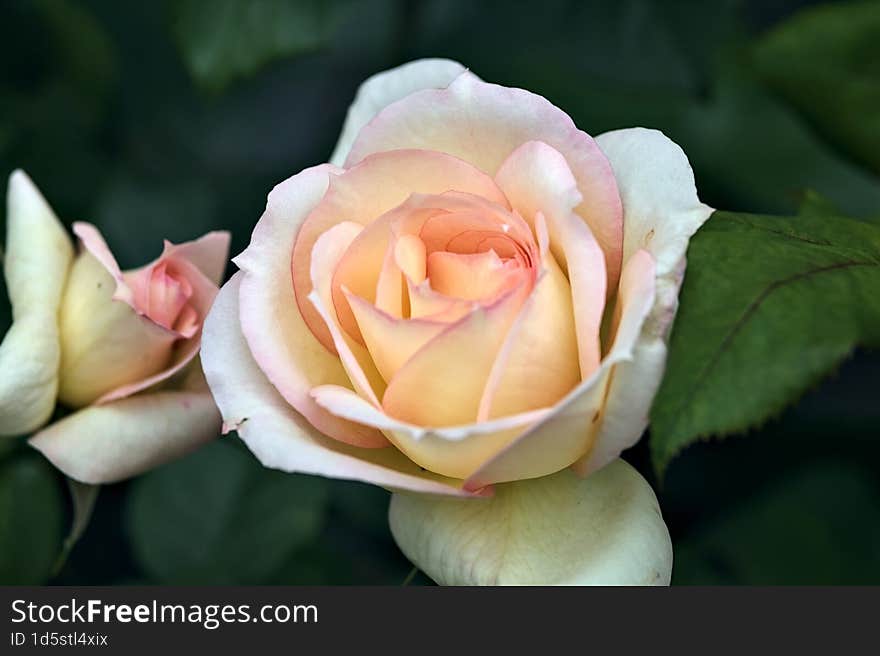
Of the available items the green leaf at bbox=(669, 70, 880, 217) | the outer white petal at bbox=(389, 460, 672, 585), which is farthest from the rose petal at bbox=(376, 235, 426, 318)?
the green leaf at bbox=(669, 70, 880, 217)

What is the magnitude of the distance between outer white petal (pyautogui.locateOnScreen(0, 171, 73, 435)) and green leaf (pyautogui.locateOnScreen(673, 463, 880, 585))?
0.79m

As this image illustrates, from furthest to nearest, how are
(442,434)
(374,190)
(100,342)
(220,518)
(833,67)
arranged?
(220,518)
(833,67)
(100,342)
(374,190)
(442,434)

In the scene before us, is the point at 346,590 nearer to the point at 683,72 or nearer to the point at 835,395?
the point at 683,72

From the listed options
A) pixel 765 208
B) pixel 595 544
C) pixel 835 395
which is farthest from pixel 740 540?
pixel 595 544

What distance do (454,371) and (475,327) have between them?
3 centimetres

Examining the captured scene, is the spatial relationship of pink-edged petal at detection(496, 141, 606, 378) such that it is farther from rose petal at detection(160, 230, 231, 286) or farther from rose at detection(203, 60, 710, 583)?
rose petal at detection(160, 230, 231, 286)

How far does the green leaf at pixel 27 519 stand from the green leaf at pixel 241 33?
1.41ft

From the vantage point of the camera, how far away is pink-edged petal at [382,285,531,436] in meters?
0.59

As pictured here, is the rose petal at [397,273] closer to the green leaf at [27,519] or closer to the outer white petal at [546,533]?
the outer white petal at [546,533]

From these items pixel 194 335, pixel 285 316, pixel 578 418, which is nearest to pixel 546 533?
pixel 578 418

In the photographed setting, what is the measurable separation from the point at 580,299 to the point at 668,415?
0.08 m

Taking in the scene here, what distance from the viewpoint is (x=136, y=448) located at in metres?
0.77

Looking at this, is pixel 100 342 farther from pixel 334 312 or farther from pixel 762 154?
pixel 762 154

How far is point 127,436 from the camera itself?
0.77 meters
